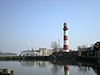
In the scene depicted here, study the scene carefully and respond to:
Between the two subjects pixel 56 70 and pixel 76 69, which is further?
pixel 76 69

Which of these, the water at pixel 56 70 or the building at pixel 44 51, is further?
the building at pixel 44 51

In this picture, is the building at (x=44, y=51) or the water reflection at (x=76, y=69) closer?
the water reflection at (x=76, y=69)

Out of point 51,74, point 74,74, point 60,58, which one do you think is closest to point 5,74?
point 51,74

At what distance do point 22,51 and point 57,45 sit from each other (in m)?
38.1

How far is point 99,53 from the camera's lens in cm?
3506

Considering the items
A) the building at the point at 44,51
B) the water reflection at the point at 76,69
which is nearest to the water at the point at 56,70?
the water reflection at the point at 76,69

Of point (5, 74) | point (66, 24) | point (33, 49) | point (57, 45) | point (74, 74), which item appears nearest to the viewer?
point (5, 74)

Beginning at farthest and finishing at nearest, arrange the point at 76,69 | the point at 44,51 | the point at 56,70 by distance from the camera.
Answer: the point at 44,51
the point at 76,69
the point at 56,70

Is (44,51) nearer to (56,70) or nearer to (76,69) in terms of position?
(76,69)

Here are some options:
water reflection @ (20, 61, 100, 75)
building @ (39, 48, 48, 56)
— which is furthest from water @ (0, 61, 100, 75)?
building @ (39, 48, 48, 56)

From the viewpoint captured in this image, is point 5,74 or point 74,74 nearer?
point 5,74

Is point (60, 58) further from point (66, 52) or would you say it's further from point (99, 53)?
point (99, 53)

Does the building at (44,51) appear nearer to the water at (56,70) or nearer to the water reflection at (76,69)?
the water reflection at (76,69)

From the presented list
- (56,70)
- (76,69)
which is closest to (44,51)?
(76,69)
